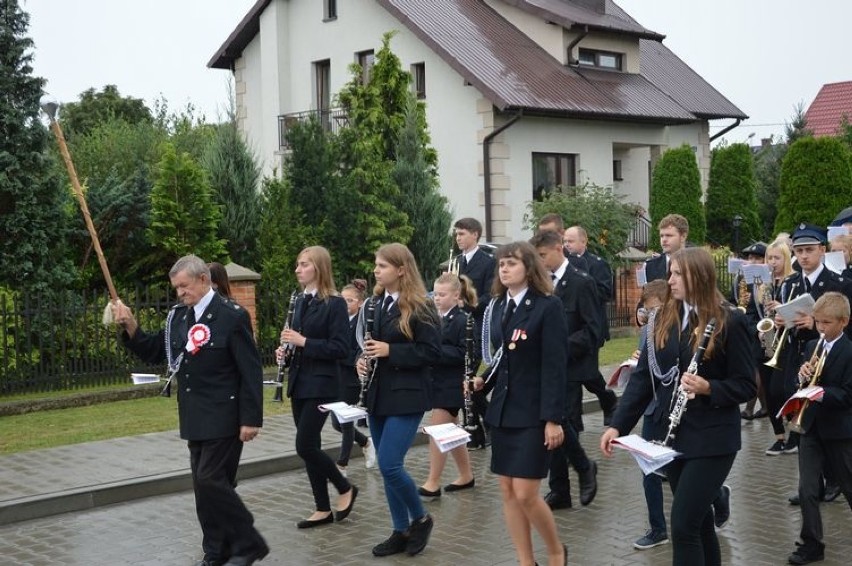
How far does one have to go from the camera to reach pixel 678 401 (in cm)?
560

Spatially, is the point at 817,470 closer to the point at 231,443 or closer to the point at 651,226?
the point at 231,443

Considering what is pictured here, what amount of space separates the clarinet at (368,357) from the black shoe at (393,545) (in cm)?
87

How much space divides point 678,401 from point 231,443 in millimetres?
2802

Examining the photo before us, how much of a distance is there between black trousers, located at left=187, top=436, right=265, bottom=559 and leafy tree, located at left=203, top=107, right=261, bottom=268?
1285 centimetres

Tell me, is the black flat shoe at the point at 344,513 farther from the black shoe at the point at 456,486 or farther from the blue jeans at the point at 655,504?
the blue jeans at the point at 655,504

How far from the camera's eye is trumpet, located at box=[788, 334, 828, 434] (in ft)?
24.3

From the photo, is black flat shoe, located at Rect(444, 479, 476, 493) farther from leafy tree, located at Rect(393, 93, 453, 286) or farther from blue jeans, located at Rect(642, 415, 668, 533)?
leafy tree, located at Rect(393, 93, 453, 286)

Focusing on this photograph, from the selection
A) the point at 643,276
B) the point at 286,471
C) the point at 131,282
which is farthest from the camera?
the point at 131,282

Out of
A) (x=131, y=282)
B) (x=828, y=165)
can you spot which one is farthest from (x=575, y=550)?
(x=828, y=165)

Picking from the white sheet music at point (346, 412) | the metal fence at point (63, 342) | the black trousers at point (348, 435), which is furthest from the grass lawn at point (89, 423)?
the white sheet music at point (346, 412)

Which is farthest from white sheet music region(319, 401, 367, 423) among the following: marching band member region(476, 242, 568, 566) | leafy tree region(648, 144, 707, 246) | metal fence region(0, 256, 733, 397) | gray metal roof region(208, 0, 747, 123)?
leafy tree region(648, 144, 707, 246)

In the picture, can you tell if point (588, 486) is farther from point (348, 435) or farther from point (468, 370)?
point (348, 435)

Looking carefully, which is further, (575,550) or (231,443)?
(575,550)

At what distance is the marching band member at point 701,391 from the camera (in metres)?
5.55
